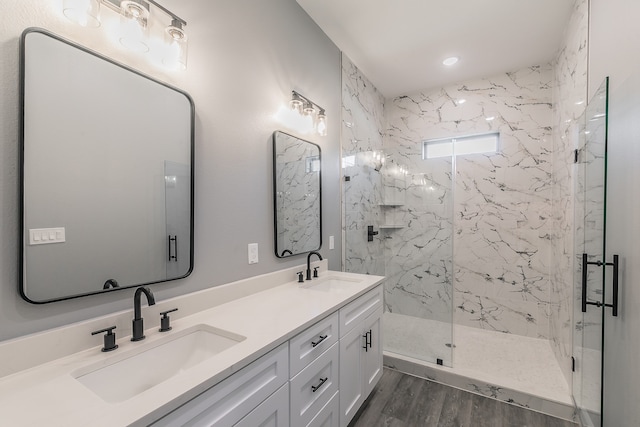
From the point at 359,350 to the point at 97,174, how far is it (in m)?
1.68

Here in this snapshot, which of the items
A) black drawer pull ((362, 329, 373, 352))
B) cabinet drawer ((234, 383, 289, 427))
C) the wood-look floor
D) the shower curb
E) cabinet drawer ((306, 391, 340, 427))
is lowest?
the wood-look floor

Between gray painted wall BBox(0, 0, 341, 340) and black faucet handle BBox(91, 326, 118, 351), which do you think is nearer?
gray painted wall BBox(0, 0, 341, 340)

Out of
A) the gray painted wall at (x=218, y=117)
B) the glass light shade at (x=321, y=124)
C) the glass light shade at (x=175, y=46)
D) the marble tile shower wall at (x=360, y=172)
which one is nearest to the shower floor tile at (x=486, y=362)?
the marble tile shower wall at (x=360, y=172)

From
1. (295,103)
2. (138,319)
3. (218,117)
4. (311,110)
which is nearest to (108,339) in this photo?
(138,319)

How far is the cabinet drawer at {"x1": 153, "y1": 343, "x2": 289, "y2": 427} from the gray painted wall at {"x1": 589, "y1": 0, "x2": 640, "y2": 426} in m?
1.31

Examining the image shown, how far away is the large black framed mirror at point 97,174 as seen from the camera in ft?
3.07

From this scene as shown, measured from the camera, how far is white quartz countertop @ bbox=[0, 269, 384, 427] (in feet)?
2.27

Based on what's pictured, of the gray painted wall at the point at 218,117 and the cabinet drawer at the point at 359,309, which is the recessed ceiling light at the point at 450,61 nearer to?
the gray painted wall at the point at 218,117

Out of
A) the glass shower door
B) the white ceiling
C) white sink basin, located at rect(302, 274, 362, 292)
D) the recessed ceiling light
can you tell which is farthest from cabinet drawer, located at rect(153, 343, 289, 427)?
the recessed ceiling light

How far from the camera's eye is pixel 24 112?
912 mm

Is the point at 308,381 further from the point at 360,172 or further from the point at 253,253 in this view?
the point at 360,172

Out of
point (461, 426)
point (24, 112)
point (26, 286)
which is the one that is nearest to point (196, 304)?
point (26, 286)

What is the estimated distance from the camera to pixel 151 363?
42.7 inches

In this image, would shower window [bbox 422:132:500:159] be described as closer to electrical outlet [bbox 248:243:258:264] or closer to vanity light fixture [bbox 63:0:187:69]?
electrical outlet [bbox 248:243:258:264]
